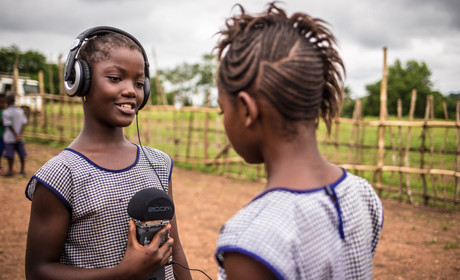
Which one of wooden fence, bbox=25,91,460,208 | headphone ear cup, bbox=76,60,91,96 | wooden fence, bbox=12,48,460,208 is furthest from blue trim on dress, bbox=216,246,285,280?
wooden fence, bbox=12,48,460,208

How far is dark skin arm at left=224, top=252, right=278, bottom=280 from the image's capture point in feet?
→ 2.55

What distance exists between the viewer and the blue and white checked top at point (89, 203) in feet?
4.18

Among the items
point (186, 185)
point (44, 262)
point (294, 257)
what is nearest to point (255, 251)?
point (294, 257)

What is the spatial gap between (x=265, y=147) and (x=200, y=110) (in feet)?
31.8

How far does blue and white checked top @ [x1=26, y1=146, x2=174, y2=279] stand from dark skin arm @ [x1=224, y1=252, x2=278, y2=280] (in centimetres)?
75

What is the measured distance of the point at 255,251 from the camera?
0.77m

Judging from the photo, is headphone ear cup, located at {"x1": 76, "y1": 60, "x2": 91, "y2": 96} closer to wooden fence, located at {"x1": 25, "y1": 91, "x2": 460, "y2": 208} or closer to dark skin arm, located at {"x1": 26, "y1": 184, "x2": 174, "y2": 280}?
dark skin arm, located at {"x1": 26, "y1": 184, "x2": 174, "y2": 280}

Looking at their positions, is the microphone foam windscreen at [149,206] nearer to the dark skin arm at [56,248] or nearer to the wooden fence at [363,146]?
the dark skin arm at [56,248]

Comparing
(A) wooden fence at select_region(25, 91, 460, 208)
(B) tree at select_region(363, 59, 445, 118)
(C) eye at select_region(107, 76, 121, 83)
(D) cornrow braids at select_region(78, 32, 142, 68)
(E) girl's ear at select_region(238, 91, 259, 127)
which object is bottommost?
(A) wooden fence at select_region(25, 91, 460, 208)

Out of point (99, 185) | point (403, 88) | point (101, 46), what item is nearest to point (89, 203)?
point (99, 185)

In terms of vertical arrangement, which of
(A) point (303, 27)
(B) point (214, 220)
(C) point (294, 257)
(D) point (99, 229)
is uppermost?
(A) point (303, 27)

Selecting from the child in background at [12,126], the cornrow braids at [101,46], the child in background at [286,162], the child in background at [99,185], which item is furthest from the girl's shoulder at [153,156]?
the child in background at [12,126]

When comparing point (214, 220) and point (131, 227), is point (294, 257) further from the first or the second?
point (214, 220)

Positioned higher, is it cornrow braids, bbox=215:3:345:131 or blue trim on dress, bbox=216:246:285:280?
cornrow braids, bbox=215:3:345:131
